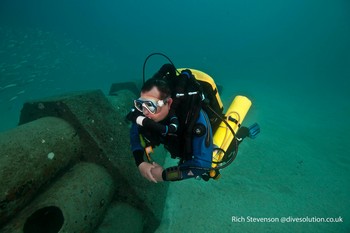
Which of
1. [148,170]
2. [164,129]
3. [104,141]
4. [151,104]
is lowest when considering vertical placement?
[104,141]

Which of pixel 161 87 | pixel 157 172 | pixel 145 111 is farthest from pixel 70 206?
pixel 161 87

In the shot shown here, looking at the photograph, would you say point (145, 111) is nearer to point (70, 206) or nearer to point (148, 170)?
point (148, 170)

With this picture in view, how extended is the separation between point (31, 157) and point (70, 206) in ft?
2.80

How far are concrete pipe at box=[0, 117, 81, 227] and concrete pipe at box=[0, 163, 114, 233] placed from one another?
15 cm

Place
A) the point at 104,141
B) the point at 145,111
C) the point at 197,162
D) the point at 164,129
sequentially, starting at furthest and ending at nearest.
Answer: the point at 104,141 → the point at 145,111 → the point at 197,162 → the point at 164,129

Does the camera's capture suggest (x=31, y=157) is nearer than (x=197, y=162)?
No

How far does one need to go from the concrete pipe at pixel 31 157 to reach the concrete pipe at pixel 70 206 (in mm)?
153

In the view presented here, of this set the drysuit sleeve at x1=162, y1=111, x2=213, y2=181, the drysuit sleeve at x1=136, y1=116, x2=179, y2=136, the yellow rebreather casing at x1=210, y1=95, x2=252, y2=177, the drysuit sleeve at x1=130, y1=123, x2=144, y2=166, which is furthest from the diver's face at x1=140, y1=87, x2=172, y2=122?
the yellow rebreather casing at x1=210, y1=95, x2=252, y2=177

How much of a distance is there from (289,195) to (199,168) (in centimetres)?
508

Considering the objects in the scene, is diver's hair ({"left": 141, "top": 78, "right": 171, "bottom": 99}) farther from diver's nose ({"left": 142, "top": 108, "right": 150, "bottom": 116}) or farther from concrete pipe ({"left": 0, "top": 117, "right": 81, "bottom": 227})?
concrete pipe ({"left": 0, "top": 117, "right": 81, "bottom": 227})

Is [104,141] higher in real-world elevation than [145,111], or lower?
lower

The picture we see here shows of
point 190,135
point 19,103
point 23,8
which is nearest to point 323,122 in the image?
point 190,135

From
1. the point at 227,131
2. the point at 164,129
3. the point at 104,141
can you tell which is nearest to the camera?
the point at 164,129

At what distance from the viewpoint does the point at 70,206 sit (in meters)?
3.01
